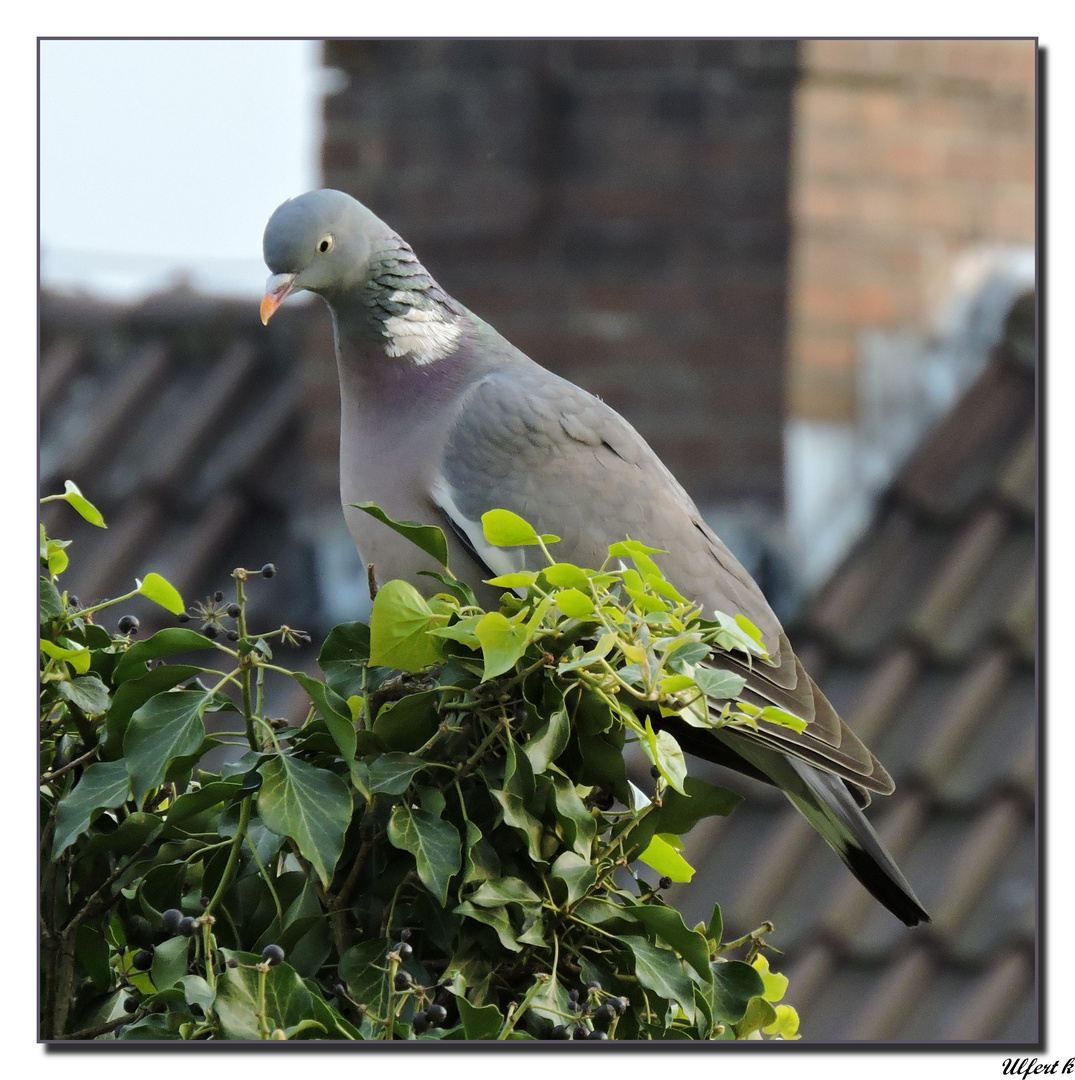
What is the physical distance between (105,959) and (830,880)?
1.99 meters

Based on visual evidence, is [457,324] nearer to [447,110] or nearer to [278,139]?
[278,139]

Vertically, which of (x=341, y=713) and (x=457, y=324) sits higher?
(x=457, y=324)

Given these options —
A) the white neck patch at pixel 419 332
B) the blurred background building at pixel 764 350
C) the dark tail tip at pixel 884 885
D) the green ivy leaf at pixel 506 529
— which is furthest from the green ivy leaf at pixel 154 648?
the blurred background building at pixel 764 350

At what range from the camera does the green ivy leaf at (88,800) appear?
1.09 meters

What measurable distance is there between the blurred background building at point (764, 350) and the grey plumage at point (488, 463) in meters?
1.24

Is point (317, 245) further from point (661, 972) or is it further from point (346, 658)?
point (661, 972)

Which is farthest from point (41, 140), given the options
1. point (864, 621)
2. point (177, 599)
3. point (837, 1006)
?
point (864, 621)

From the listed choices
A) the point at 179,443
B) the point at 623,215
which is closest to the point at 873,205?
the point at 623,215

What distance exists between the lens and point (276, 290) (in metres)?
1.51

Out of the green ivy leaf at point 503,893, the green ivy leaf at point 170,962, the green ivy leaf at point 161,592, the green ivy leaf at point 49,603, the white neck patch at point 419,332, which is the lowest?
the green ivy leaf at point 170,962

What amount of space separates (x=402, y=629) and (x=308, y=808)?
0.44ft

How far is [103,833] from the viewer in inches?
44.8

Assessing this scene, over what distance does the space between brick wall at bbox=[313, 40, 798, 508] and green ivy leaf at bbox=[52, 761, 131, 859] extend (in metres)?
2.14

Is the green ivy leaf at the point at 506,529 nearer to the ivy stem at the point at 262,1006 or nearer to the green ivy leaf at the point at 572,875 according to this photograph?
the green ivy leaf at the point at 572,875
